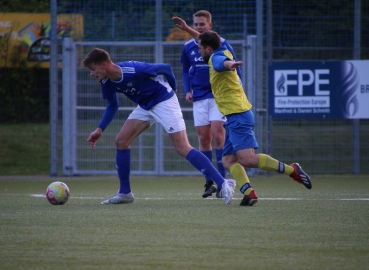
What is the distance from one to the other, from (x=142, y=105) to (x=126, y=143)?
1.51 feet

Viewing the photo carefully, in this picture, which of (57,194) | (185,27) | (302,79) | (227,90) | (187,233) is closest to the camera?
(187,233)

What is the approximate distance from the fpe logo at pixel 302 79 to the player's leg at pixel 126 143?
18.7 feet

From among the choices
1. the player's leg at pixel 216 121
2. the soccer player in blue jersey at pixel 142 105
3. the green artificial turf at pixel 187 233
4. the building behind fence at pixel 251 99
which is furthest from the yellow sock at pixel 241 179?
the building behind fence at pixel 251 99

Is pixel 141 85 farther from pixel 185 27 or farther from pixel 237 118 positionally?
pixel 237 118

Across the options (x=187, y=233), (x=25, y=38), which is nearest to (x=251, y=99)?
(x=25, y=38)

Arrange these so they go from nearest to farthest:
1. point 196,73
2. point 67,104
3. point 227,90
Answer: point 227,90
point 196,73
point 67,104

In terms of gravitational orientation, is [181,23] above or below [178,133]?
above

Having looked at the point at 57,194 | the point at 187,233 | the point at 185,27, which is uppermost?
the point at 185,27

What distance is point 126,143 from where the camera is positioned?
26.6 ft

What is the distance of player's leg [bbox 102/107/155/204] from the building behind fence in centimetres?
561

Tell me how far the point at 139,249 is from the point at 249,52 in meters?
9.12

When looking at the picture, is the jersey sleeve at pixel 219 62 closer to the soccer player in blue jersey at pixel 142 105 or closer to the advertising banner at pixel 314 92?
the soccer player in blue jersey at pixel 142 105

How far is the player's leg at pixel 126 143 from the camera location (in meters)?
8.07

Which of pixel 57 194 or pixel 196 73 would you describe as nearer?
pixel 57 194
